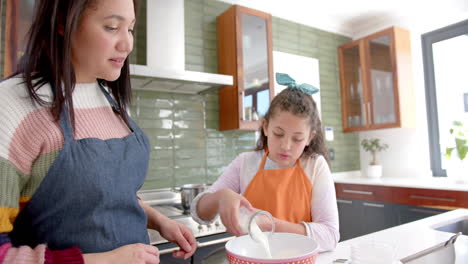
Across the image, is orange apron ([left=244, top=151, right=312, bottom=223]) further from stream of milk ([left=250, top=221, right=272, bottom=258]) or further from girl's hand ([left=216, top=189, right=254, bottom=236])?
stream of milk ([left=250, top=221, right=272, bottom=258])

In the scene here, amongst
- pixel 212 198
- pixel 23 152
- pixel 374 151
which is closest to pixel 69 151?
pixel 23 152

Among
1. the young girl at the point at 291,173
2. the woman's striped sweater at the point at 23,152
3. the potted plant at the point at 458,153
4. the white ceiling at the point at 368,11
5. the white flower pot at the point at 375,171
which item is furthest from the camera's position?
the white flower pot at the point at 375,171

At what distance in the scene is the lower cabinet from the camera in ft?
8.83

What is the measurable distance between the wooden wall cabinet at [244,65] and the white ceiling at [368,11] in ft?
1.36

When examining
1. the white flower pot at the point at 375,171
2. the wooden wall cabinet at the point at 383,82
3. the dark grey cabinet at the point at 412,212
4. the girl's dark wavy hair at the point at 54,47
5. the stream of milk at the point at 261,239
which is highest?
the wooden wall cabinet at the point at 383,82

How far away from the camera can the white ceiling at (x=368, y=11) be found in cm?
321

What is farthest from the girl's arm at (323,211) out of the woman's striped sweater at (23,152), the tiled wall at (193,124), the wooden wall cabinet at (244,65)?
the tiled wall at (193,124)

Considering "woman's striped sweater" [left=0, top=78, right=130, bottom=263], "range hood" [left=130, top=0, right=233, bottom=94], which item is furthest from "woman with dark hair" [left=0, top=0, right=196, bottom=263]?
"range hood" [left=130, top=0, right=233, bottom=94]

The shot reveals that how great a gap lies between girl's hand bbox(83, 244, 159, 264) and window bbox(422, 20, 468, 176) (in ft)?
10.7

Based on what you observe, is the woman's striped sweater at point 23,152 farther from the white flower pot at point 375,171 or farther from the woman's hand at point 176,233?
the white flower pot at point 375,171

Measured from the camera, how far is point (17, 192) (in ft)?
1.83

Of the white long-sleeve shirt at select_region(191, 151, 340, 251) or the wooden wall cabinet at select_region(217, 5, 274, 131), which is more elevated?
the wooden wall cabinet at select_region(217, 5, 274, 131)

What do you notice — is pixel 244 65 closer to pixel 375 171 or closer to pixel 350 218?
pixel 350 218

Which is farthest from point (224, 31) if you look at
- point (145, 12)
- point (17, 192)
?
point (17, 192)
